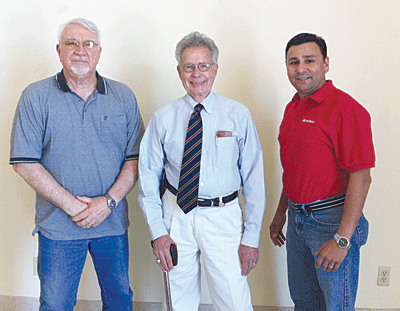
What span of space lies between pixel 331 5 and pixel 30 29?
1849 mm

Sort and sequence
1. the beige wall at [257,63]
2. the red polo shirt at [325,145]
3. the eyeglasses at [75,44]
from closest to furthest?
the red polo shirt at [325,145], the eyeglasses at [75,44], the beige wall at [257,63]

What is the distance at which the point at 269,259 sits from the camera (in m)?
2.35

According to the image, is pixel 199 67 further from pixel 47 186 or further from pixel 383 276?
pixel 383 276

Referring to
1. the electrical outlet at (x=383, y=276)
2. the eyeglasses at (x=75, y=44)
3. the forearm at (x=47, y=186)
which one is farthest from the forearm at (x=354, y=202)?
the eyeglasses at (x=75, y=44)

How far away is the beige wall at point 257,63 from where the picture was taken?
214cm

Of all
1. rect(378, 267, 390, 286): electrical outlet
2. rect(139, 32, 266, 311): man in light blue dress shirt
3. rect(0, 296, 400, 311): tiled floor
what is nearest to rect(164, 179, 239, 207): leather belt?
rect(139, 32, 266, 311): man in light blue dress shirt

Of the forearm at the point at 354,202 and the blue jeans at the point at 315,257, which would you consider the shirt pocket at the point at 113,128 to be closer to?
the blue jeans at the point at 315,257

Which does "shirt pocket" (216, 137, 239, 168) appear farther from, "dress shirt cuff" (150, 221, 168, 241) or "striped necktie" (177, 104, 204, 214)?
"dress shirt cuff" (150, 221, 168, 241)

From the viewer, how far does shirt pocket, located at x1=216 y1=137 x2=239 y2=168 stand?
162cm

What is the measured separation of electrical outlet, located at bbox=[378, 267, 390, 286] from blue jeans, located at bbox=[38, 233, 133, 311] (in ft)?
5.23

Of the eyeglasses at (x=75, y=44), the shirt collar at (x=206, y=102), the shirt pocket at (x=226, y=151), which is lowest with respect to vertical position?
the shirt pocket at (x=226, y=151)

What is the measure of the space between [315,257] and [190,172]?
68cm

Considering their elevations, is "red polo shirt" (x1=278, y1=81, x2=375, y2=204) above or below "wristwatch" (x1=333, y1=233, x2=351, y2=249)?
above

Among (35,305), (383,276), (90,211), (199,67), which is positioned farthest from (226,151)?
(35,305)
